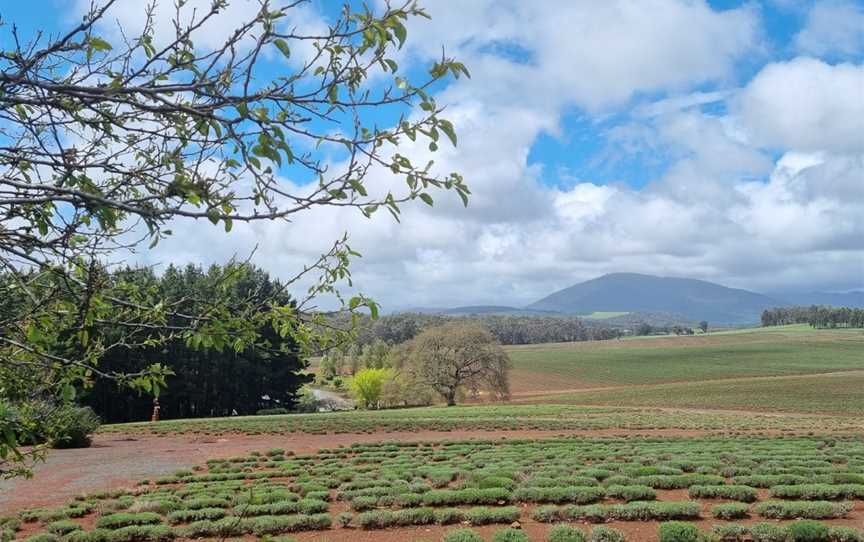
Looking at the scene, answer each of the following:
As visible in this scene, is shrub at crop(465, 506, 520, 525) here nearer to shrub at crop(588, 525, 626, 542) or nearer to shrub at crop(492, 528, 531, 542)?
shrub at crop(492, 528, 531, 542)

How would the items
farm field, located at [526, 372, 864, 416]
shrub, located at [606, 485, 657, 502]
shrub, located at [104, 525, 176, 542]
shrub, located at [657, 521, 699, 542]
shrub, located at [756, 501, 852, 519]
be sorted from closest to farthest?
shrub, located at [657, 521, 699, 542], shrub, located at [104, 525, 176, 542], shrub, located at [756, 501, 852, 519], shrub, located at [606, 485, 657, 502], farm field, located at [526, 372, 864, 416]

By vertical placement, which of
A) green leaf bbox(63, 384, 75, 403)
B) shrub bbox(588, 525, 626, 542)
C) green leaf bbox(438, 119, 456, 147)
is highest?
green leaf bbox(438, 119, 456, 147)

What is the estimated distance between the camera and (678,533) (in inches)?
351

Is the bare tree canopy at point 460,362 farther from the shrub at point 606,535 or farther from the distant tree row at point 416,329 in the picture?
the shrub at point 606,535

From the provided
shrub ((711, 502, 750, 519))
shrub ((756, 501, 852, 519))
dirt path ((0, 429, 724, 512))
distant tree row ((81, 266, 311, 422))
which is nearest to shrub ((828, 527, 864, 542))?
shrub ((756, 501, 852, 519))

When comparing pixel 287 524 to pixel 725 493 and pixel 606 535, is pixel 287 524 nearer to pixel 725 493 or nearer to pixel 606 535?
pixel 606 535

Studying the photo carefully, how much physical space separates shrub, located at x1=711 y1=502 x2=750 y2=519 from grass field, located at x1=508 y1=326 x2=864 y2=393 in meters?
72.8

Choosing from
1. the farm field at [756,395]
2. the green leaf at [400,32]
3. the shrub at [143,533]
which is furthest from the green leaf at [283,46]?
the farm field at [756,395]

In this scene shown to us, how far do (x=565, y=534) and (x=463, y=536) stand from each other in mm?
1486

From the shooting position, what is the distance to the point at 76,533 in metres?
9.91

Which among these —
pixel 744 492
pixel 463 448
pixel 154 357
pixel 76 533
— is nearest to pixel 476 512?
pixel 744 492

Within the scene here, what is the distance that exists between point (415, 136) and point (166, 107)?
1007mm

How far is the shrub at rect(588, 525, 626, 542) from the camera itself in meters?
8.93

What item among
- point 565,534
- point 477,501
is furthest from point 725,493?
point 477,501
